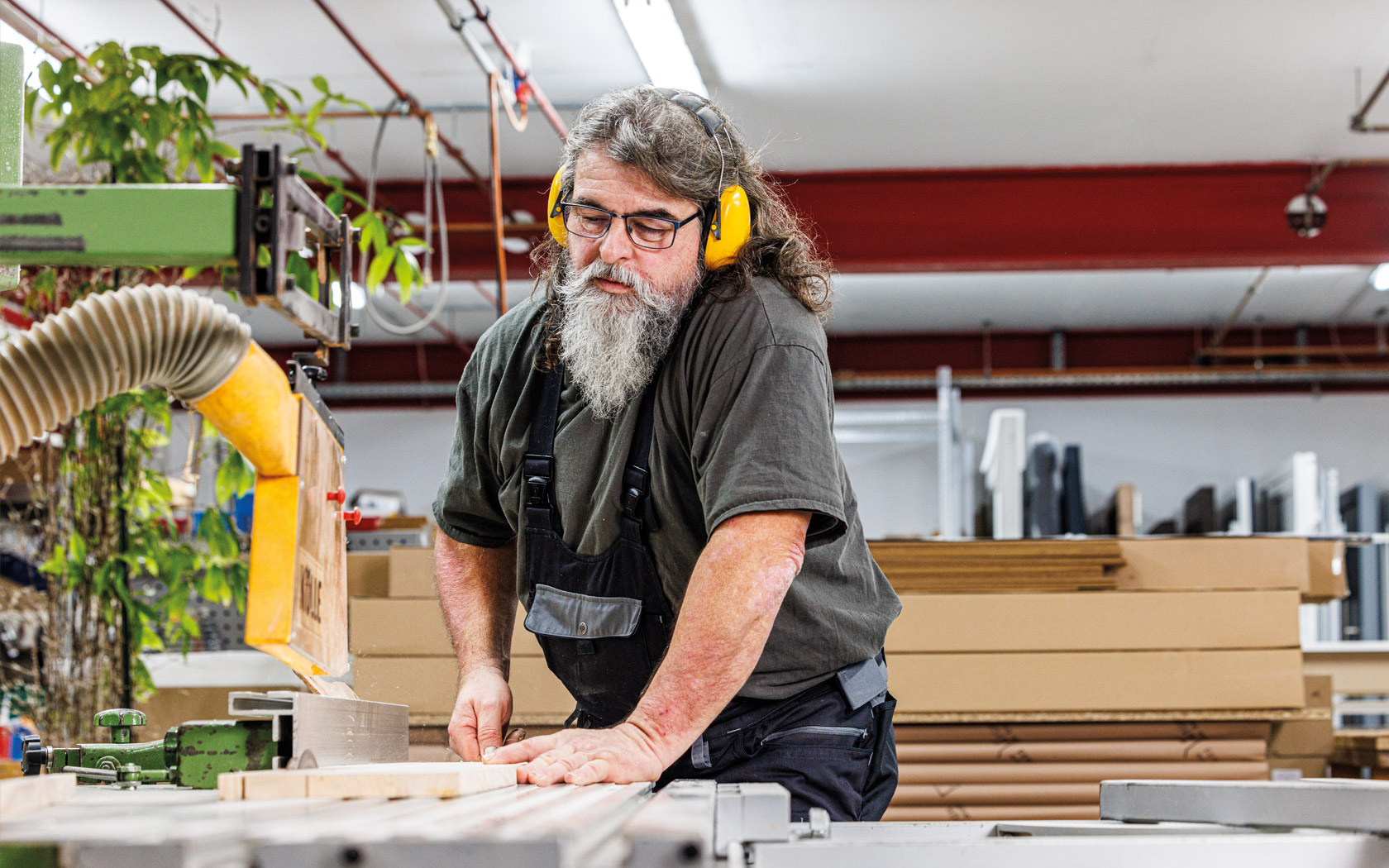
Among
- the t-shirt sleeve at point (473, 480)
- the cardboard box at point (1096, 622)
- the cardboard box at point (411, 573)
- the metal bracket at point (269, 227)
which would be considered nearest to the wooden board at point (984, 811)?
the cardboard box at point (1096, 622)

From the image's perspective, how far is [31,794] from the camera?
36.9 inches

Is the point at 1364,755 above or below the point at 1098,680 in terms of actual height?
below

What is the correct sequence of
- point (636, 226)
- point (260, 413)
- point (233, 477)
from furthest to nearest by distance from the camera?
point (233, 477) < point (636, 226) < point (260, 413)

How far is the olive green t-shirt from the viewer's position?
1.48 metres

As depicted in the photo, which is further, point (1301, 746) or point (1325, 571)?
point (1325, 571)

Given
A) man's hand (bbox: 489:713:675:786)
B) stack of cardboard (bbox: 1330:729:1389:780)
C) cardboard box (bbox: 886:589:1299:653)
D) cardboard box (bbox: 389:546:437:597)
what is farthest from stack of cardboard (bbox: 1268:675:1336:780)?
man's hand (bbox: 489:713:675:786)

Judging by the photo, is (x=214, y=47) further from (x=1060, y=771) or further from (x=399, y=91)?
(x=1060, y=771)

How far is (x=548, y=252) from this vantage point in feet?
6.68

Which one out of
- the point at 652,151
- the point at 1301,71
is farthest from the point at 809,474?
the point at 1301,71

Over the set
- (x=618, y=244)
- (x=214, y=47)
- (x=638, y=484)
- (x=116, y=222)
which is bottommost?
(x=638, y=484)

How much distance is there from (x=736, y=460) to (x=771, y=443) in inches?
1.8

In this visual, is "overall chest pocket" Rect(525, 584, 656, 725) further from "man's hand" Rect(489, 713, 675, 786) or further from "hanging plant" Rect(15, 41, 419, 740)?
"hanging plant" Rect(15, 41, 419, 740)

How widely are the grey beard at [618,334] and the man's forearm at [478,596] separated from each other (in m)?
0.38

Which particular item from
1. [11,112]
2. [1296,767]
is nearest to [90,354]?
[11,112]
